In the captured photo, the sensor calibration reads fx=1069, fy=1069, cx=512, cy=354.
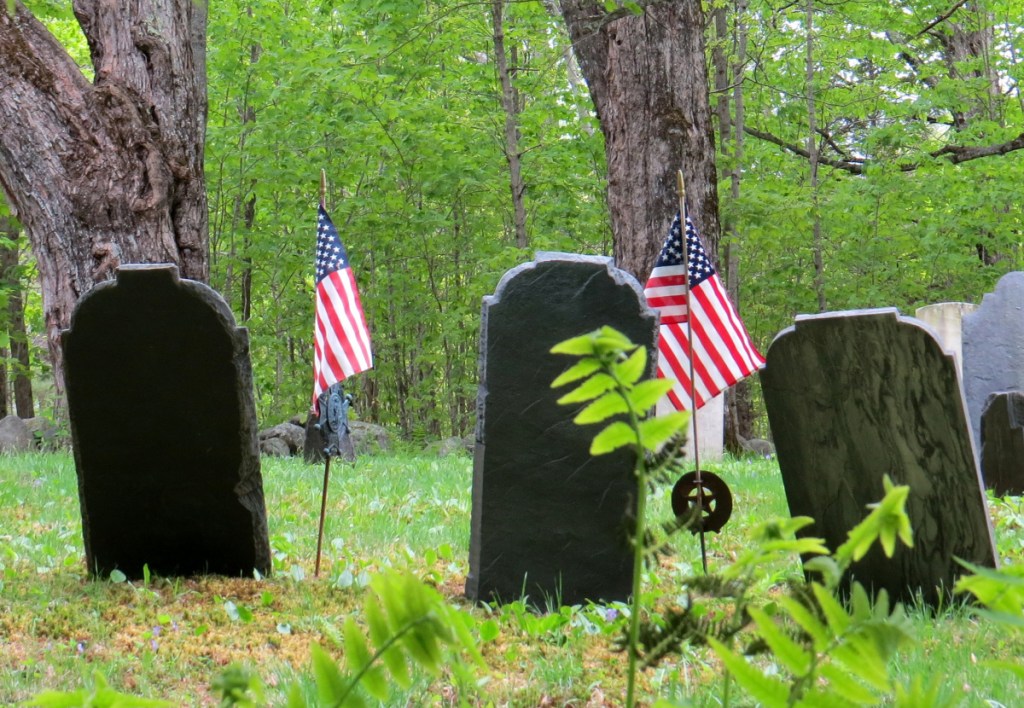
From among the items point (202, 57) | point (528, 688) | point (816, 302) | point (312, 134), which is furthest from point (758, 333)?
point (528, 688)

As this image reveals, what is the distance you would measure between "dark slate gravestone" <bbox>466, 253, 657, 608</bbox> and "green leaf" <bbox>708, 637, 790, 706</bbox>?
4142 millimetres

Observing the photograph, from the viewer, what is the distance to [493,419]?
4941mm

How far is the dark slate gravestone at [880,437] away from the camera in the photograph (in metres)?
4.54

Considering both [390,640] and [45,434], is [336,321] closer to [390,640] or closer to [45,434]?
[390,640]

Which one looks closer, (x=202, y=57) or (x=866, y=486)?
(x=866, y=486)

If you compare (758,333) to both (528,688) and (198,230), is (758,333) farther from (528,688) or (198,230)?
(528,688)

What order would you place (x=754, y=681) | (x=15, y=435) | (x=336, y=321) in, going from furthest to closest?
(x=15, y=435)
(x=336, y=321)
(x=754, y=681)

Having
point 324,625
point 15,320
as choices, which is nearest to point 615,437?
point 324,625

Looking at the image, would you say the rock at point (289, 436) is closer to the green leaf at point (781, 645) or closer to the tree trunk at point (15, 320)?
the tree trunk at point (15, 320)

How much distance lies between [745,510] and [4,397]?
19.5 m

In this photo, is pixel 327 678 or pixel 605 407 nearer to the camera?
pixel 327 678

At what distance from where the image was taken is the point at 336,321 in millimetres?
5887

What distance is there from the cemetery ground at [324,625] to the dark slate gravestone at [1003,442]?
102 cm

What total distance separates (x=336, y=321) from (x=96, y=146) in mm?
3857
